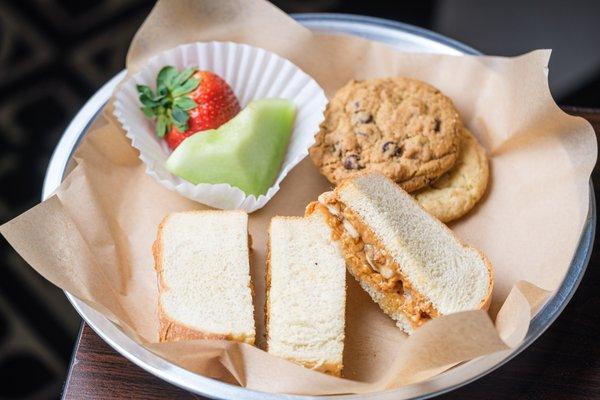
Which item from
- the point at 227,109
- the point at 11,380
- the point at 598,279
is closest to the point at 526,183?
the point at 598,279

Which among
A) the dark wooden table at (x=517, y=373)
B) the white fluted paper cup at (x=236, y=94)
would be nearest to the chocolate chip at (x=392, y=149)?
the white fluted paper cup at (x=236, y=94)

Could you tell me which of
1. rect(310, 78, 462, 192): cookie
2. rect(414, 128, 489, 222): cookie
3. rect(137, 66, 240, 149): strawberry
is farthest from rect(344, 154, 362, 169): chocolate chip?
rect(137, 66, 240, 149): strawberry

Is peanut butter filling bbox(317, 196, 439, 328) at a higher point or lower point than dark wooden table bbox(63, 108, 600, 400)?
higher

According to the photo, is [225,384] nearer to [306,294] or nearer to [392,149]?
[306,294]

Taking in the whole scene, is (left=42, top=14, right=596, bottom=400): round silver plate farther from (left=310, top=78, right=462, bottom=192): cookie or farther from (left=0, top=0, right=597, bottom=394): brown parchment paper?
(left=310, top=78, right=462, bottom=192): cookie

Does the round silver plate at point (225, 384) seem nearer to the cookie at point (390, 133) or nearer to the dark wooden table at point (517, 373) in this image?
the dark wooden table at point (517, 373)

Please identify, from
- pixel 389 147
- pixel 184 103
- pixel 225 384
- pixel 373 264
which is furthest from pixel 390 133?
pixel 225 384
